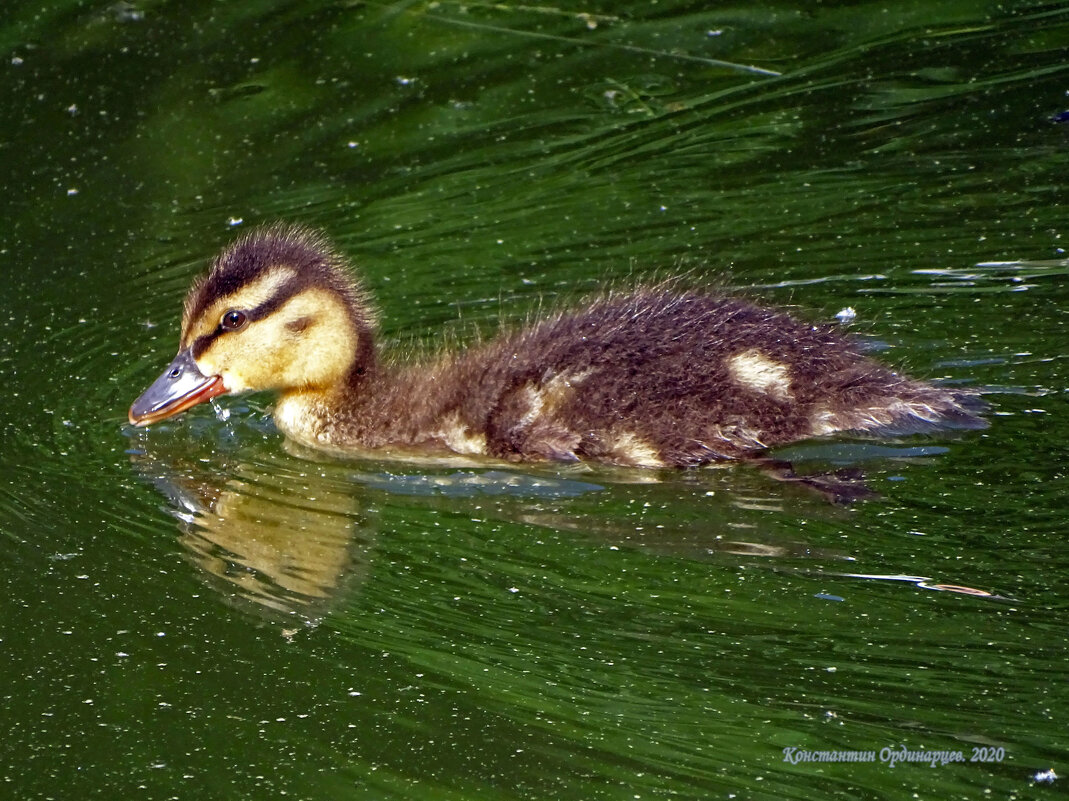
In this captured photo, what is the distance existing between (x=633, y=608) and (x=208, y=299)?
193 cm

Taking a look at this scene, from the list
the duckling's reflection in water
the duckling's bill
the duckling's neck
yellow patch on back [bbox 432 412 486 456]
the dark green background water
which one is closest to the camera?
the dark green background water

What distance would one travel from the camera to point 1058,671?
145 inches

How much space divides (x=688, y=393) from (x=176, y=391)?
1.62m

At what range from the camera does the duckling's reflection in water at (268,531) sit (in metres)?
4.43

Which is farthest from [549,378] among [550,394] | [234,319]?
[234,319]

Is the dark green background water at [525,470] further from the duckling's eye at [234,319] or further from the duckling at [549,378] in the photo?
the duckling's eye at [234,319]

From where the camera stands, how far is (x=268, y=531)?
190 inches

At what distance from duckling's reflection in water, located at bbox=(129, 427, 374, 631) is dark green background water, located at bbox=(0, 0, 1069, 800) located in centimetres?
1

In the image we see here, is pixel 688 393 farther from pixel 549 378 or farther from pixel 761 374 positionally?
pixel 549 378

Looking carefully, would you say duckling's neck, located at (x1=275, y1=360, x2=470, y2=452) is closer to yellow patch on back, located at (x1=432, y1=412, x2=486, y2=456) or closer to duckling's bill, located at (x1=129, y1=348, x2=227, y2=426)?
yellow patch on back, located at (x1=432, y1=412, x2=486, y2=456)

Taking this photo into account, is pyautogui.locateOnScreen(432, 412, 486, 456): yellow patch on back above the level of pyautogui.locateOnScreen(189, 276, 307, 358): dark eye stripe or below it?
below

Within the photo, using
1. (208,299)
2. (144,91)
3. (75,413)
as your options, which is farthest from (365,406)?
(144,91)

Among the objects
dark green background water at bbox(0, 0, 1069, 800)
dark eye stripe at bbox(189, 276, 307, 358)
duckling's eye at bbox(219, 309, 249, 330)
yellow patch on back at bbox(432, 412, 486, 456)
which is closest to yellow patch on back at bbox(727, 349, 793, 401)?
dark green background water at bbox(0, 0, 1069, 800)

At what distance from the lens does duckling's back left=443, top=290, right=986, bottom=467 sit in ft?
16.2
